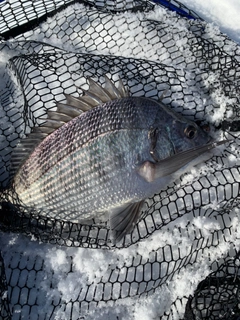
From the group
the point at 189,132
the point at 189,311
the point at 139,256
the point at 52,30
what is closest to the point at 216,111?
the point at 189,132

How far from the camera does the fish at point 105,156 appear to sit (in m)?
2.25

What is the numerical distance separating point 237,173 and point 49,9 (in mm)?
1960

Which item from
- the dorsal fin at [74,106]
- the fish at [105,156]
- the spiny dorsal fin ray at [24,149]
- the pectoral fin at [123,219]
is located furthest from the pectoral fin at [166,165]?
the spiny dorsal fin ray at [24,149]

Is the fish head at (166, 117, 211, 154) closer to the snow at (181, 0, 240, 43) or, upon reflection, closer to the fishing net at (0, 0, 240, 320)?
the fishing net at (0, 0, 240, 320)

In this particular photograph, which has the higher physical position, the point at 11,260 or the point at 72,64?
the point at 72,64

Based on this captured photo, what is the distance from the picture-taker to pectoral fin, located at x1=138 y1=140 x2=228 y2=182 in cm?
222

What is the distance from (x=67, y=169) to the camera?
229cm

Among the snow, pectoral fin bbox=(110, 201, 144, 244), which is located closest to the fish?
pectoral fin bbox=(110, 201, 144, 244)

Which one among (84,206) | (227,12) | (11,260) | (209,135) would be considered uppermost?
(227,12)

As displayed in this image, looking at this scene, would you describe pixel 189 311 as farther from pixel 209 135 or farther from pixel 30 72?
pixel 30 72

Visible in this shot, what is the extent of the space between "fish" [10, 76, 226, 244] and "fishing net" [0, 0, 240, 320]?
0.15m

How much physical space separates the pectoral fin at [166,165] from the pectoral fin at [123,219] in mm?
212

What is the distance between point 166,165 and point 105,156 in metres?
0.33

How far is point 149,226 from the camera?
2482 mm
